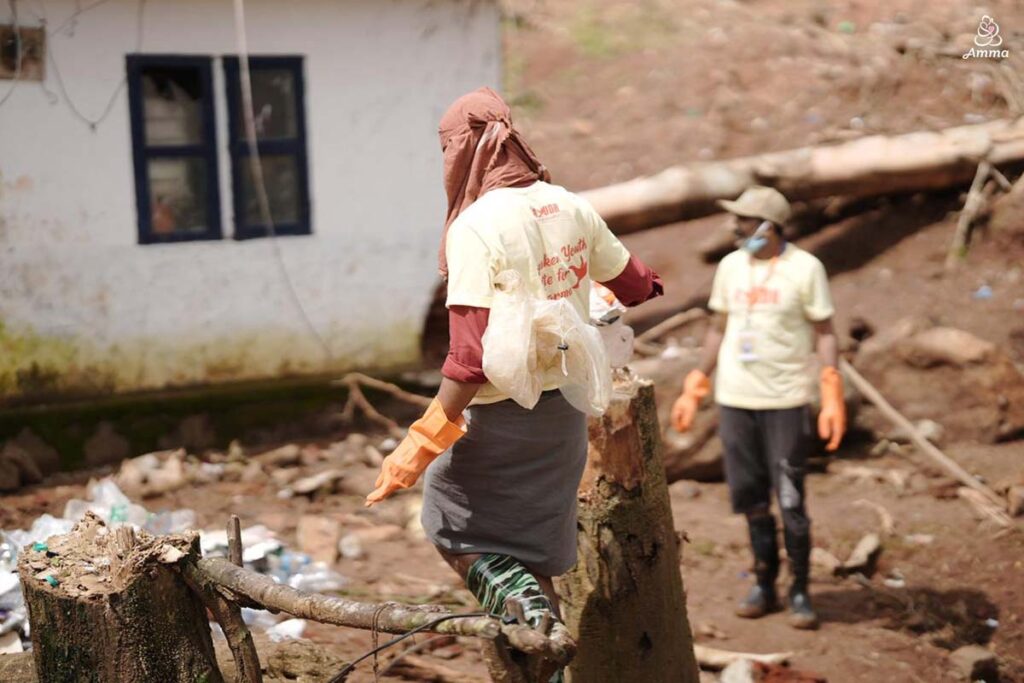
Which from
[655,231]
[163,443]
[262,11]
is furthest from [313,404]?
[655,231]

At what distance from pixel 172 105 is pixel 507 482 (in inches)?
232

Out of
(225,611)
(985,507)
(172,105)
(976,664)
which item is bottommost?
(976,664)

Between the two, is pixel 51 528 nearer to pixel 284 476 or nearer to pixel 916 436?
pixel 284 476

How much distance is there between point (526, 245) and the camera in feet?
10.9

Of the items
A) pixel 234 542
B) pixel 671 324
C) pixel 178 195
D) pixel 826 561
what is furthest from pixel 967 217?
pixel 234 542

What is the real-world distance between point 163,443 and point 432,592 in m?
3.20

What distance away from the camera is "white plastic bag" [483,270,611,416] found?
3189 millimetres

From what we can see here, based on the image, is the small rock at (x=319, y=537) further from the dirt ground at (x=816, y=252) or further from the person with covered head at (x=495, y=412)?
the person with covered head at (x=495, y=412)

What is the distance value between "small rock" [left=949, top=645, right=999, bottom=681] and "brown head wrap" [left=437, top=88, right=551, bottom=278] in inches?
126

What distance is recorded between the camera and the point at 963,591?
6242 mm

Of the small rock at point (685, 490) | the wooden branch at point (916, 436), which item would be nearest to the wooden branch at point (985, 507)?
the wooden branch at point (916, 436)

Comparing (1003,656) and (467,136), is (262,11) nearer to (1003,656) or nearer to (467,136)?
(467,136)

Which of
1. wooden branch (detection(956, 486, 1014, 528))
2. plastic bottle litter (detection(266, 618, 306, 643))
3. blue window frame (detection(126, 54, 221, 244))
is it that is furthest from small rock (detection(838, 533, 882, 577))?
blue window frame (detection(126, 54, 221, 244))

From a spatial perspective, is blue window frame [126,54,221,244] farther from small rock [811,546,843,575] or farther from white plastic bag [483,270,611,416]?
white plastic bag [483,270,611,416]
